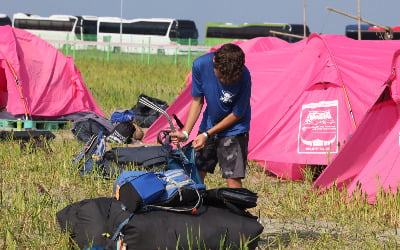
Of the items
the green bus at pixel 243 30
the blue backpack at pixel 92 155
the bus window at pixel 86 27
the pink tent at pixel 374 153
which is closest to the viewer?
the pink tent at pixel 374 153

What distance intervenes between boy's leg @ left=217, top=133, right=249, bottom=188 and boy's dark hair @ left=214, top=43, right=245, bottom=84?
22.4 inches

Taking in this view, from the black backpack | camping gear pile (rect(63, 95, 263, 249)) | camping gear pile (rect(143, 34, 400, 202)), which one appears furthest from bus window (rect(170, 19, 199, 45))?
camping gear pile (rect(63, 95, 263, 249))

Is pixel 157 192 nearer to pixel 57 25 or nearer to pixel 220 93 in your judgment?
pixel 220 93

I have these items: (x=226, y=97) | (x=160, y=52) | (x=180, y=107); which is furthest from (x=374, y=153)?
(x=160, y=52)

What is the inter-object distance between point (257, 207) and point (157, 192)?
2425 millimetres

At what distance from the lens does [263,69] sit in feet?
34.7

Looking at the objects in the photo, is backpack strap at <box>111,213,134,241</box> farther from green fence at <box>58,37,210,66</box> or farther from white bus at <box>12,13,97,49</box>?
white bus at <box>12,13,97,49</box>

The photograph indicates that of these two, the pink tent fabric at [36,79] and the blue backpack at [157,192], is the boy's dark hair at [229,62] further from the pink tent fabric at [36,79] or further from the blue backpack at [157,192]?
the pink tent fabric at [36,79]

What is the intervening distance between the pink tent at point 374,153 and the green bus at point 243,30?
40.5 meters

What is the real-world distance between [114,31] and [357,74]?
152 feet

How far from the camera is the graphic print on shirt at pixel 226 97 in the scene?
5.91 m

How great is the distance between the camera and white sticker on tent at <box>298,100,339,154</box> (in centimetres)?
905

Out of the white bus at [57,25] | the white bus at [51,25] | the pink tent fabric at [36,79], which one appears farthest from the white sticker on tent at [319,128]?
the white bus at [51,25]

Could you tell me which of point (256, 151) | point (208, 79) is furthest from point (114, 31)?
point (208, 79)
